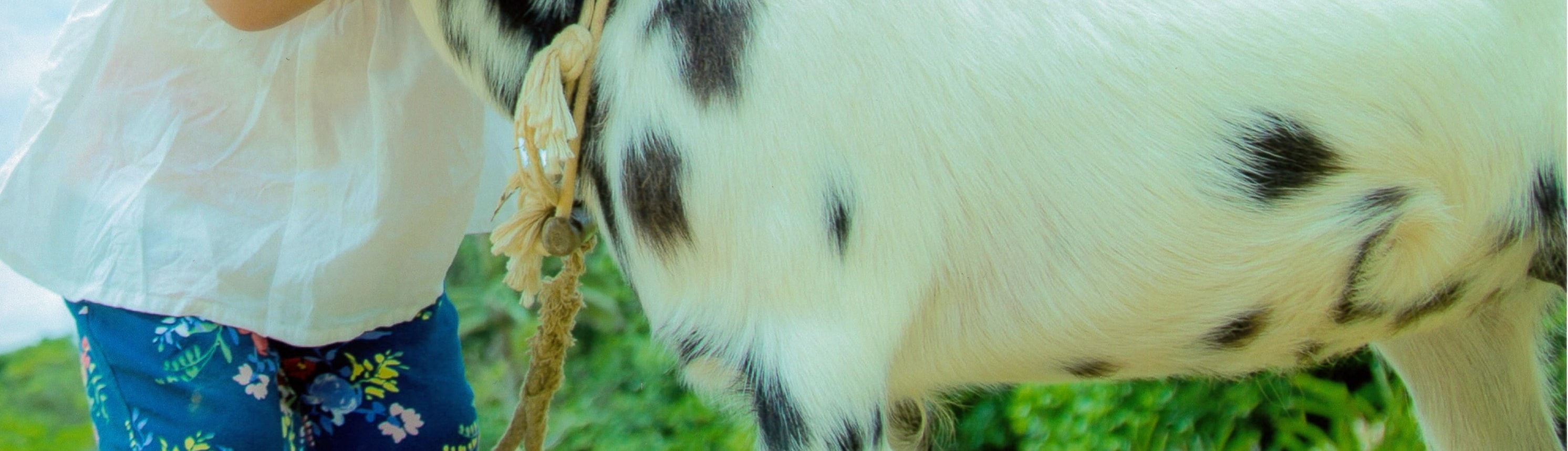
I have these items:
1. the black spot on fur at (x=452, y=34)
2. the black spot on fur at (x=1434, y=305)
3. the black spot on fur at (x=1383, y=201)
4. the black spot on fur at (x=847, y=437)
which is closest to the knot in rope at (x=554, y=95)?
the black spot on fur at (x=452, y=34)

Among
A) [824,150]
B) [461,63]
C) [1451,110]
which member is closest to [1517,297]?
[1451,110]

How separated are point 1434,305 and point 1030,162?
1.53ft

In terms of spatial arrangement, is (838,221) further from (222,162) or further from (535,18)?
(222,162)

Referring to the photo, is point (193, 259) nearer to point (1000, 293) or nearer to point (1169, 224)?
point (1000, 293)

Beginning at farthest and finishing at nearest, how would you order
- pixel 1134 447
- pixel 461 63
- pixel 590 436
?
pixel 590 436, pixel 1134 447, pixel 461 63

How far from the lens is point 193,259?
1.31 metres

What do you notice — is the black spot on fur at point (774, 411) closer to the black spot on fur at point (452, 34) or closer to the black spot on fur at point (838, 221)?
the black spot on fur at point (838, 221)

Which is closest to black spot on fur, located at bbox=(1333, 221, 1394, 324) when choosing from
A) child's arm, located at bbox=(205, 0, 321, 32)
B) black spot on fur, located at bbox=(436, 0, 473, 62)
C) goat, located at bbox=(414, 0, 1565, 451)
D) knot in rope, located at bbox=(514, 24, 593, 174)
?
goat, located at bbox=(414, 0, 1565, 451)

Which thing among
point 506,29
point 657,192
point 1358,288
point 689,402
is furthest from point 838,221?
point 689,402

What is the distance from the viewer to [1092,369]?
125cm

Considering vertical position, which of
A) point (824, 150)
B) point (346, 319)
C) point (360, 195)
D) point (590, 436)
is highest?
point (824, 150)

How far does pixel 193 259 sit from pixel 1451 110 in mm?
1197

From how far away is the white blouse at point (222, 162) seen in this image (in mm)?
1304

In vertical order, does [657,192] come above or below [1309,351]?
above
